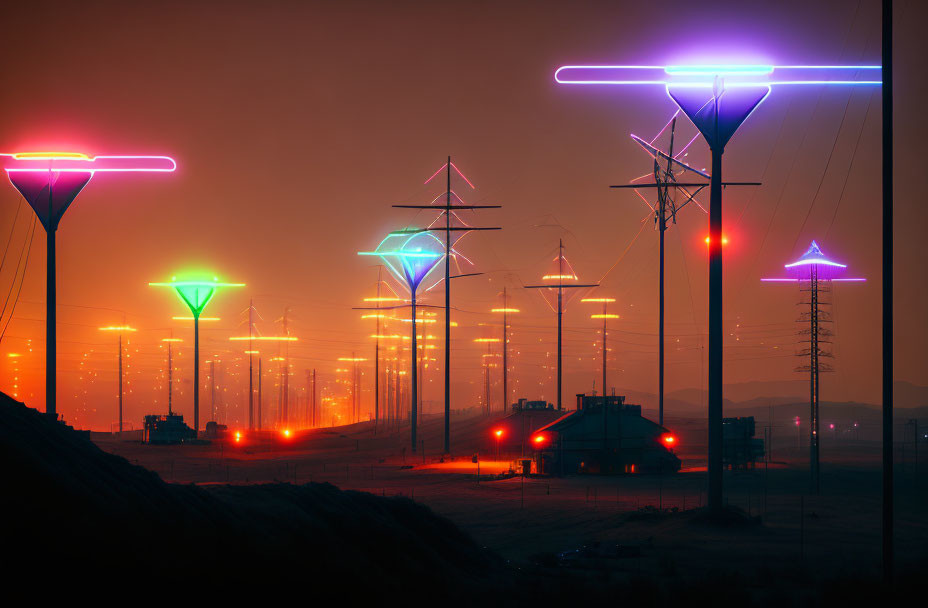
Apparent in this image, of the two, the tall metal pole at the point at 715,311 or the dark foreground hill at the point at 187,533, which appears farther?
the tall metal pole at the point at 715,311

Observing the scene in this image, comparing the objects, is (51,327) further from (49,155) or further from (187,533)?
(187,533)

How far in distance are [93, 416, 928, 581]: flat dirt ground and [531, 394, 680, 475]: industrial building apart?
1.53 m

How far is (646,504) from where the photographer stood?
38.9 m

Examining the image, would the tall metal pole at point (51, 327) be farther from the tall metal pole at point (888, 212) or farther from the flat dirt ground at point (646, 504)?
the tall metal pole at point (888, 212)

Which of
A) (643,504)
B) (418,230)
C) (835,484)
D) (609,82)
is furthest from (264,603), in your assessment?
(418,230)

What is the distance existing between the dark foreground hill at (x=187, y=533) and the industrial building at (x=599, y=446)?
95.7ft

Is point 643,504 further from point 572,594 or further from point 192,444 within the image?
point 192,444

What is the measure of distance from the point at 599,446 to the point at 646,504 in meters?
13.9

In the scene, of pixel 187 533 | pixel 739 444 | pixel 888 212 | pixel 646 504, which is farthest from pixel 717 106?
pixel 739 444

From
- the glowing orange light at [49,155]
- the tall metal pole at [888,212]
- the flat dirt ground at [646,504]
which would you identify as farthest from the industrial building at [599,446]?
the tall metal pole at [888,212]

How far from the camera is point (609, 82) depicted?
3278 centimetres

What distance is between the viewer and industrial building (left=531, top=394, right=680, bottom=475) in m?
52.4

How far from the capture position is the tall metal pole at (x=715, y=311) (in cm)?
3206

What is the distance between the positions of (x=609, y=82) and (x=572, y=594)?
61.5 feet
